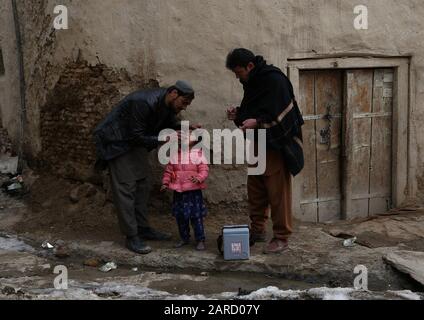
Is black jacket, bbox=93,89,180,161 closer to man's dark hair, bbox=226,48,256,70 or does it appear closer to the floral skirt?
the floral skirt

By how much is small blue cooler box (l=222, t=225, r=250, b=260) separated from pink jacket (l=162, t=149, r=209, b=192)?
0.50 meters

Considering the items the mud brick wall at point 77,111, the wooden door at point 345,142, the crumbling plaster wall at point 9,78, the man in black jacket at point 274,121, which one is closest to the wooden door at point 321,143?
the wooden door at point 345,142

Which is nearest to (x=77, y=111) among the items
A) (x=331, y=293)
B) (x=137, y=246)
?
(x=137, y=246)

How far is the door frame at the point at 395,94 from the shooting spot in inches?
246

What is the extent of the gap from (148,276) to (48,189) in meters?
2.28

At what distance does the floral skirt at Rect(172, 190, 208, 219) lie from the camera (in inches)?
209

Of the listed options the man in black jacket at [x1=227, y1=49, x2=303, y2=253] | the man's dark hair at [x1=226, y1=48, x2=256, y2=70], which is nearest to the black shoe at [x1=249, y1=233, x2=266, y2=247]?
the man in black jacket at [x1=227, y1=49, x2=303, y2=253]

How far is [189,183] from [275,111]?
39.5 inches

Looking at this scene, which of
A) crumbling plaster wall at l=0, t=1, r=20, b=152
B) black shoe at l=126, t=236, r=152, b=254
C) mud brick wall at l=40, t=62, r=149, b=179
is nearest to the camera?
black shoe at l=126, t=236, r=152, b=254

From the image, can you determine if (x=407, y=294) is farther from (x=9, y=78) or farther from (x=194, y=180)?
(x=9, y=78)

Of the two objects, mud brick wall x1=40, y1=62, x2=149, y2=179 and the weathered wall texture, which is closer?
the weathered wall texture

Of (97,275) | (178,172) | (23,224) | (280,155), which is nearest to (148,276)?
(97,275)

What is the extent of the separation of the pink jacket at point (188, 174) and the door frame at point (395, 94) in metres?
1.52

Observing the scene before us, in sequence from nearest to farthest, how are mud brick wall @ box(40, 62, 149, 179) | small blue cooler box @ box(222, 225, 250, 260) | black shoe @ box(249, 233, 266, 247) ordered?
small blue cooler box @ box(222, 225, 250, 260)
black shoe @ box(249, 233, 266, 247)
mud brick wall @ box(40, 62, 149, 179)
